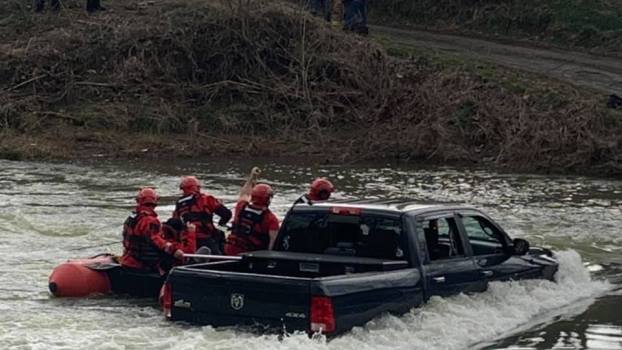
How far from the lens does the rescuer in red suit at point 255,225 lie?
→ 1361 centimetres

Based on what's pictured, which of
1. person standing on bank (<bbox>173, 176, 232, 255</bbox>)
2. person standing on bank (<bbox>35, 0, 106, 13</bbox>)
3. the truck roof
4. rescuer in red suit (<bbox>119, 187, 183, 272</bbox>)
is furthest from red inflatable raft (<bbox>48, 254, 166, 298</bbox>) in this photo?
person standing on bank (<bbox>35, 0, 106, 13</bbox>)

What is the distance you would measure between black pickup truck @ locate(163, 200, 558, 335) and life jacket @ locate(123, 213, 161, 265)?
1.98 m

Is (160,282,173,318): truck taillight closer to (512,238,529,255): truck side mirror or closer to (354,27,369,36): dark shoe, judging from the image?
(512,238,529,255): truck side mirror

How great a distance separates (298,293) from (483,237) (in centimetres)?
364

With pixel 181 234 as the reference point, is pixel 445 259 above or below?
above

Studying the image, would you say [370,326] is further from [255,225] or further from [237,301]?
[255,225]

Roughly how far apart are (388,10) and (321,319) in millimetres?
32145

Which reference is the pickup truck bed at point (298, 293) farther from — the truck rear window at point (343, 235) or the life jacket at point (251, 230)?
the life jacket at point (251, 230)

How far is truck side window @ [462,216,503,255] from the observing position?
13.1 meters

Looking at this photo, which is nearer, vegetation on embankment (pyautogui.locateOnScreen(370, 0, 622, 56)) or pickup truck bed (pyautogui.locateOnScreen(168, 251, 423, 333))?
pickup truck bed (pyautogui.locateOnScreen(168, 251, 423, 333))

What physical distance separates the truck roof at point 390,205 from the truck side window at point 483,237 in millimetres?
432

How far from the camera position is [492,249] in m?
13.2

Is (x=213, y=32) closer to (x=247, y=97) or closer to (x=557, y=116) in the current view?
(x=247, y=97)

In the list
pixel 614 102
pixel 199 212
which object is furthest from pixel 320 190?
pixel 614 102
